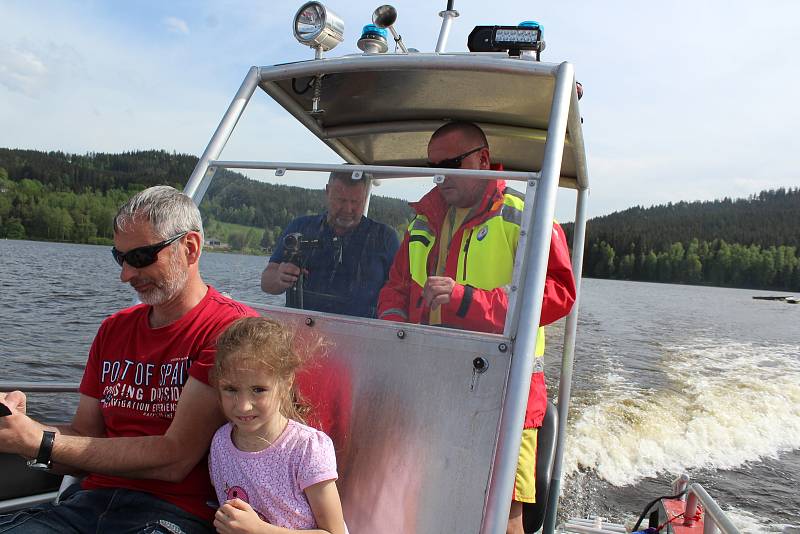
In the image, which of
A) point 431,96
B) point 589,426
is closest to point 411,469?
point 431,96

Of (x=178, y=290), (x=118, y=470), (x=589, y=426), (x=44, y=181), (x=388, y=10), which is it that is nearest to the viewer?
(x=118, y=470)

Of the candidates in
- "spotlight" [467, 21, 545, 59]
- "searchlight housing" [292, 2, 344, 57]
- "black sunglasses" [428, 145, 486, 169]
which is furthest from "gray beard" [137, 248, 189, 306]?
"spotlight" [467, 21, 545, 59]

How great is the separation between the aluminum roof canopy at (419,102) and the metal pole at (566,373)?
0.24 meters

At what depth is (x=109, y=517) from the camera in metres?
1.97

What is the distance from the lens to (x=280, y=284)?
2535 millimetres

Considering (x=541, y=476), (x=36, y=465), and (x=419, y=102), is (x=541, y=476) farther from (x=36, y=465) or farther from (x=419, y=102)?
(x=36, y=465)

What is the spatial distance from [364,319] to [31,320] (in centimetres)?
1723

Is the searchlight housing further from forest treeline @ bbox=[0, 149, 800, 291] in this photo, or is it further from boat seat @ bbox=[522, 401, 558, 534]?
forest treeline @ bbox=[0, 149, 800, 291]

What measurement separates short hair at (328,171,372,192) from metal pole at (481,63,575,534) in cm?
68

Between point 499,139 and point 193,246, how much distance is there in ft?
6.45

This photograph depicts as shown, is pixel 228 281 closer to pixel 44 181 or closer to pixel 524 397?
pixel 524 397

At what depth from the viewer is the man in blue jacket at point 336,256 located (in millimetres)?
2414

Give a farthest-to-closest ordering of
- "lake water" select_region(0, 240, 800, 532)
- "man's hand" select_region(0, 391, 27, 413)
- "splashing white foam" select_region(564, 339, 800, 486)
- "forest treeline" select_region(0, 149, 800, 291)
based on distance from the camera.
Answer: "forest treeline" select_region(0, 149, 800, 291) < "splashing white foam" select_region(564, 339, 800, 486) < "lake water" select_region(0, 240, 800, 532) < "man's hand" select_region(0, 391, 27, 413)

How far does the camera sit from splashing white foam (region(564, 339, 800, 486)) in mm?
8055
